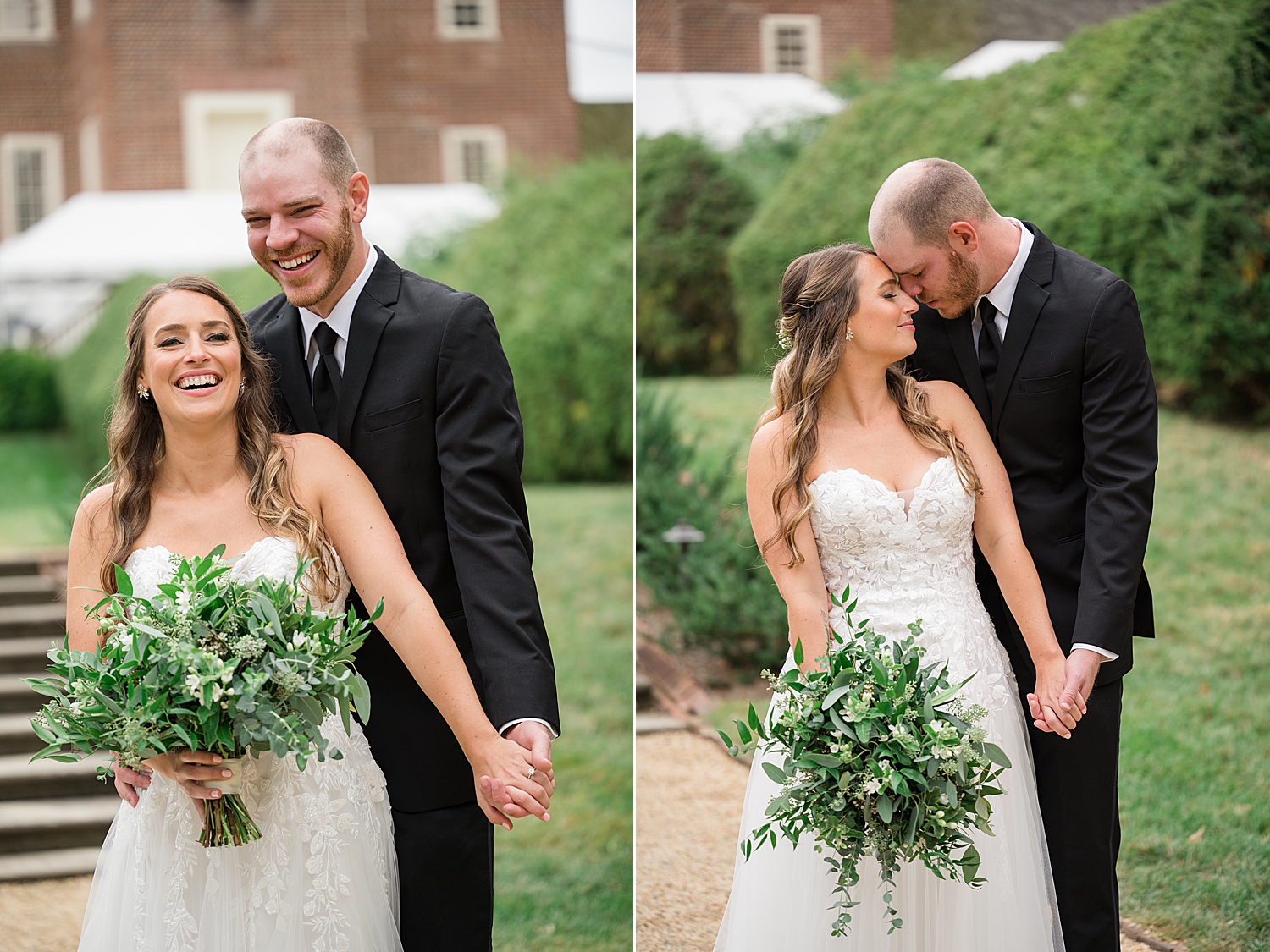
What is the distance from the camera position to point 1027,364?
333 centimetres

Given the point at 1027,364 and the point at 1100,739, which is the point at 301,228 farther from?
the point at 1100,739

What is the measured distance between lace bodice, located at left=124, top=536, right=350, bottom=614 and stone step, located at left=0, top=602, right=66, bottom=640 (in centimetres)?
590

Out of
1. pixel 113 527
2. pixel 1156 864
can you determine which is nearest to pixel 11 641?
pixel 113 527

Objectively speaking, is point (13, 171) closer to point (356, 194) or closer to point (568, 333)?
point (568, 333)

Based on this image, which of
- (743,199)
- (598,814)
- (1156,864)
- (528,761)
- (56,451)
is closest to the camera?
(528,761)

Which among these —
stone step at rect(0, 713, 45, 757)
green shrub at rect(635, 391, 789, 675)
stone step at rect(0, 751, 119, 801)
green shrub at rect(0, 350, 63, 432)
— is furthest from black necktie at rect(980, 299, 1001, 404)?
green shrub at rect(0, 350, 63, 432)

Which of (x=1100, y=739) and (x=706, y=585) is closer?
(x=1100, y=739)

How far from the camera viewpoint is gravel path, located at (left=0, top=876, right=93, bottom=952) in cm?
577

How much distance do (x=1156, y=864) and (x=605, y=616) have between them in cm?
473

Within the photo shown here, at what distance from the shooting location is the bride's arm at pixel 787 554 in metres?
3.21

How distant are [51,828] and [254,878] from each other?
15.7 feet

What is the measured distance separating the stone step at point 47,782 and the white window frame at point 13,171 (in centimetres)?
713

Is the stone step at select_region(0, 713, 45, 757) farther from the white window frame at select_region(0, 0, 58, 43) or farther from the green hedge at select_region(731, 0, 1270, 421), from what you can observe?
the white window frame at select_region(0, 0, 58, 43)

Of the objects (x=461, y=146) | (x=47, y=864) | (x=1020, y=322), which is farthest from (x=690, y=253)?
(x=1020, y=322)
